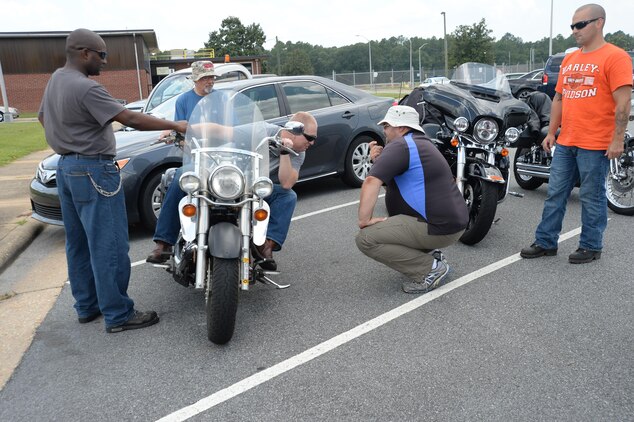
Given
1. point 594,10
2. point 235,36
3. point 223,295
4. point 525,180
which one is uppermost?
point 235,36

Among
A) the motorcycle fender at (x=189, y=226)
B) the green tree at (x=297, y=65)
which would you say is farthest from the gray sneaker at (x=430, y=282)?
the green tree at (x=297, y=65)

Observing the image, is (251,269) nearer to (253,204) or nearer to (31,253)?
(253,204)

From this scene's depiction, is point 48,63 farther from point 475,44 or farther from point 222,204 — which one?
point 222,204

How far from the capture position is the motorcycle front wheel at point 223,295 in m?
3.31

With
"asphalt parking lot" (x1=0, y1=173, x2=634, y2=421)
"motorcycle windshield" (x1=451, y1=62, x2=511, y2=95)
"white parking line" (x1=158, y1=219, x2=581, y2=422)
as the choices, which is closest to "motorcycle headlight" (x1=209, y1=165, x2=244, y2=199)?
"asphalt parking lot" (x1=0, y1=173, x2=634, y2=421)

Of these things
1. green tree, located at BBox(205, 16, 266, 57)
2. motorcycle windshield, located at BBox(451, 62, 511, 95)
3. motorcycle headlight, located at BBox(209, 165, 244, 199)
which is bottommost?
motorcycle headlight, located at BBox(209, 165, 244, 199)

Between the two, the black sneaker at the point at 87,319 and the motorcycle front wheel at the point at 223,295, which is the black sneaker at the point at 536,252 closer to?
the motorcycle front wheel at the point at 223,295

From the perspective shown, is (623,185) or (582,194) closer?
(582,194)

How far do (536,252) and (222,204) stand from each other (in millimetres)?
2953

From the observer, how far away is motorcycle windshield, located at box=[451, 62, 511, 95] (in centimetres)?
664

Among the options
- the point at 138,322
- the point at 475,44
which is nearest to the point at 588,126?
the point at 138,322

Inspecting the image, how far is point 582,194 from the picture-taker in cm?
476

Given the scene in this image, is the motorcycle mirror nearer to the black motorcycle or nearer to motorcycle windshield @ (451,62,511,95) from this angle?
the black motorcycle

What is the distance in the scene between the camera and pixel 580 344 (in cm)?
337
